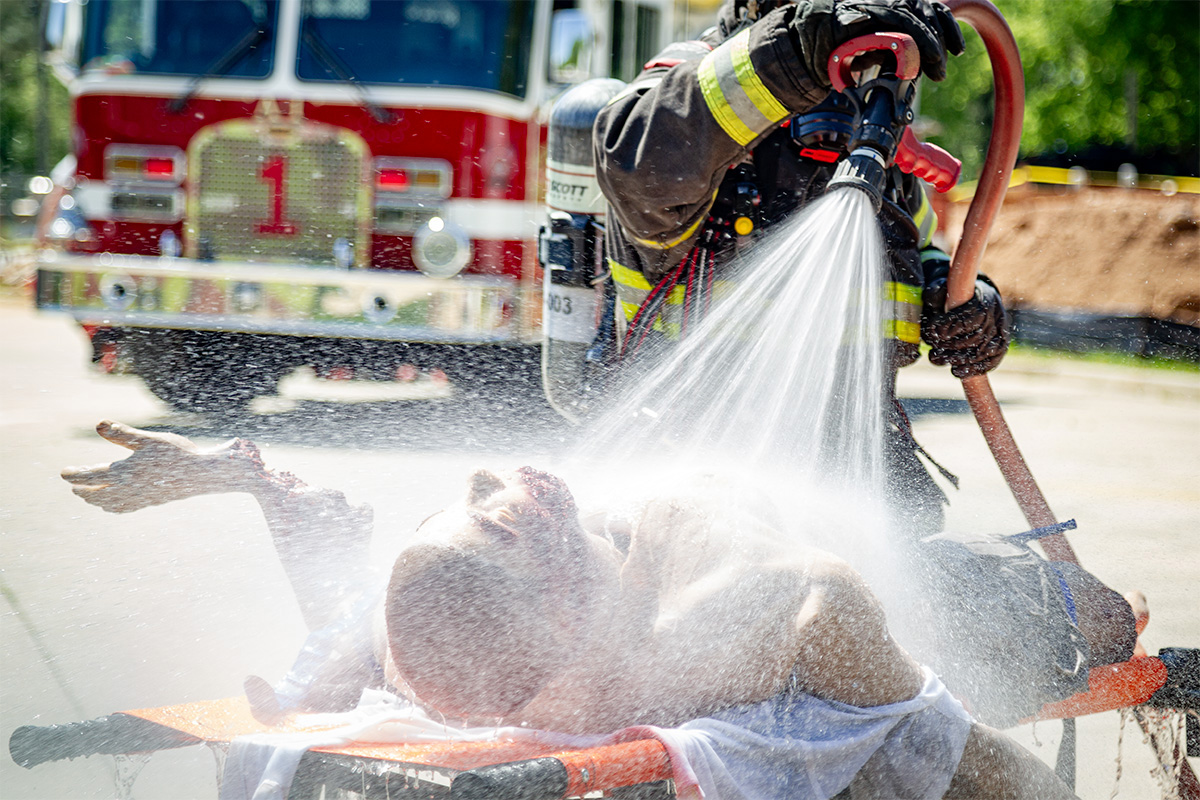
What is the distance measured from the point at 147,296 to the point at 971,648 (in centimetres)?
450

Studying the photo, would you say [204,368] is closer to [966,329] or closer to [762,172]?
[762,172]

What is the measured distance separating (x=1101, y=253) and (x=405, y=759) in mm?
11375

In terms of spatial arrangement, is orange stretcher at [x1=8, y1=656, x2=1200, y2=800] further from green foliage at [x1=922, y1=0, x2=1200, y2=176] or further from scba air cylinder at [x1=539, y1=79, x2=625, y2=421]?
green foliage at [x1=922, y1=0, x2=1200, y2=176]

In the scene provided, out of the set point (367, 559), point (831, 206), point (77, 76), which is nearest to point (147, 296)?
point (77, 76)

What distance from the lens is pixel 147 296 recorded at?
5.46 meters

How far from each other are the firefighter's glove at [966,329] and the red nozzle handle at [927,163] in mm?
270

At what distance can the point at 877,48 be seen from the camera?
6.42 ft

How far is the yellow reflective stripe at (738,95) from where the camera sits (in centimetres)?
213

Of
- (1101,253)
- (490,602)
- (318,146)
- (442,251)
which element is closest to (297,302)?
(442,251)

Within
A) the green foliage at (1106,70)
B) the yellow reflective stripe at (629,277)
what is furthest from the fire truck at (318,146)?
the green foliage at (1106,70)

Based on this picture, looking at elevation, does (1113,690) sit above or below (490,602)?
below

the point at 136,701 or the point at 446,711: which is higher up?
the point at 446,711

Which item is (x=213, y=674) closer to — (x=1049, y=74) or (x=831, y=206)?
(x=831, y=206)

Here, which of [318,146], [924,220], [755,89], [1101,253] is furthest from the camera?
[1101,253]
